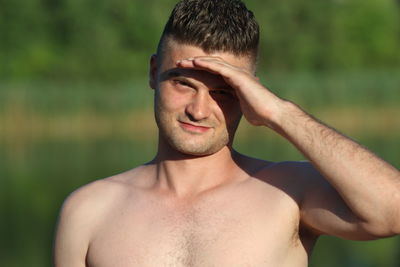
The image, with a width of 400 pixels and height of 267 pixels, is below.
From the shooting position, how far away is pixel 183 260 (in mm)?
3408

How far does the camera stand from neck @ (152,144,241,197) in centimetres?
352

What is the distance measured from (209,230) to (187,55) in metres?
0.56

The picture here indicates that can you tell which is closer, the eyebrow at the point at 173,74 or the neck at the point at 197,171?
the eyebrow at the point at 173,74

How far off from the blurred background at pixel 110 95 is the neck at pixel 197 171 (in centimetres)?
963

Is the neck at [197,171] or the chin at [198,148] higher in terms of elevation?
the chin at [198,148]

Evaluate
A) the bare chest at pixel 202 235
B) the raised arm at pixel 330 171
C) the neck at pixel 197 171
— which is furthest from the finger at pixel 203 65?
Answer: the bare chest at pixel 202 235

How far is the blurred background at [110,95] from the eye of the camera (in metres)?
17.0

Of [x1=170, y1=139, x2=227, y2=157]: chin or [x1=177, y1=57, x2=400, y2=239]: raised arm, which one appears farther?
[x1=170, y1=139, x2=227, y2=157]: chin

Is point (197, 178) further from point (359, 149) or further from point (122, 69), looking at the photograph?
point (122, 69)

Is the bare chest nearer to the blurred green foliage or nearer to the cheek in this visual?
the cheek

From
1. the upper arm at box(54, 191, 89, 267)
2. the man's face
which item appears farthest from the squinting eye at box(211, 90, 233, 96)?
the upper arm at box(54, 191, 89, 267)

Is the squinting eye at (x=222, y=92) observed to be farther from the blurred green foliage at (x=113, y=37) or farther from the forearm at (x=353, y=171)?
the blurred green foliage at (x=113, y=37)

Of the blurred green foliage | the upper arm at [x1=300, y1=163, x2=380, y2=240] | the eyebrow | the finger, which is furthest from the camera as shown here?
the blurred green foliage

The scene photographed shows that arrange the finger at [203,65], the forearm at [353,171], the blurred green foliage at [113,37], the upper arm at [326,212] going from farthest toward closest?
the blurred green foliage at [113,37], the finger at [203,65], the upper arm at [326,212], the forearm at [353,171]
